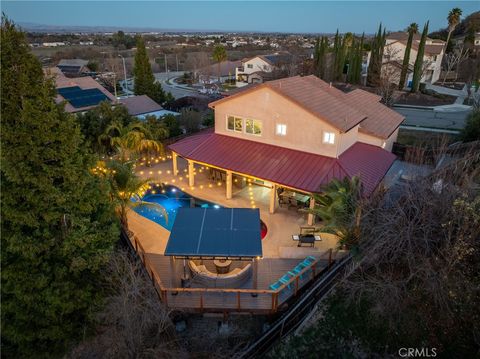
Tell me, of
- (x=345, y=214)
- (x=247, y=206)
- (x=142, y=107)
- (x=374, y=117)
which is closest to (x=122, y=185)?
(x=247, y=206)

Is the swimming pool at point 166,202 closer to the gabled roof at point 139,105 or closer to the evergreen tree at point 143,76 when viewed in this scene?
the gabled roof at point 139,105

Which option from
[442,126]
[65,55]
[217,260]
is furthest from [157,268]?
[65,55]

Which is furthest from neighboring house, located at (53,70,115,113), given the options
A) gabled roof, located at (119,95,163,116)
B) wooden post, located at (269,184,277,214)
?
wooden post, located at (269,184,277,214)

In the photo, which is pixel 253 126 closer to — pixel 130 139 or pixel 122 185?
pixel 122 185

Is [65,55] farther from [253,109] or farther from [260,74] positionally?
[253,109]

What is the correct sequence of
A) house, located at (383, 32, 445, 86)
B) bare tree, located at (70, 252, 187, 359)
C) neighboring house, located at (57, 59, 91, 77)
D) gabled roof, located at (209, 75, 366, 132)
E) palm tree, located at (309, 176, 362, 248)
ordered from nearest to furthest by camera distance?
1. bare tree, located at (70, 252, 187, 359)
2. palm tree, located at (309, 176, 362, 248)
3. gabled roof, located at (209, 75, 366, 132)
4. house, located at (383, 32, 445, 86)
5. neighboring house, located at (57, 59, 91, 77)

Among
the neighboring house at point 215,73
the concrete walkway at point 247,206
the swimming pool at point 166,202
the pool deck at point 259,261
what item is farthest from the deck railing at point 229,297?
the neighboring house at point 215,73

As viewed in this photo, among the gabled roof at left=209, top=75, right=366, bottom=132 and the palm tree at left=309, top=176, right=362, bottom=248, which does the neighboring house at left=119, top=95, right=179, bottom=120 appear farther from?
the palm tree at left=309, top=176, right=362, bottom=248
